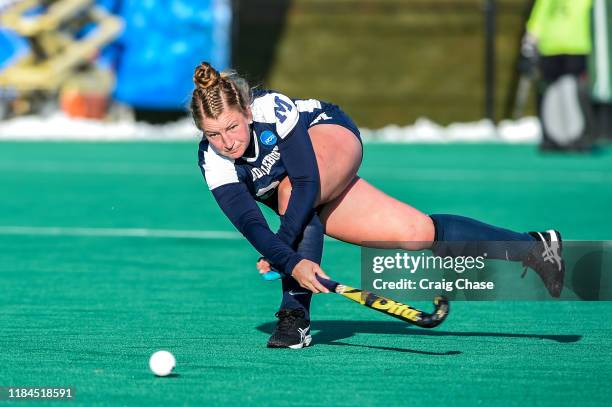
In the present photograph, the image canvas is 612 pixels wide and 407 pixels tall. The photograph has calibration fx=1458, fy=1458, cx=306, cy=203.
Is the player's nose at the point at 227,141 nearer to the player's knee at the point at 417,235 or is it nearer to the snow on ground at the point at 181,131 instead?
the player's knee at the point at 417,235

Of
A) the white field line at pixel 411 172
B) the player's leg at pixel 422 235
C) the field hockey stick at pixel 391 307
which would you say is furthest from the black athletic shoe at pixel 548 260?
the white field line at pixel 411 172

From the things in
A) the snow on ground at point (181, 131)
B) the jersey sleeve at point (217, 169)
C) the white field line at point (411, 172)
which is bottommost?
the snow on ground at point (181, 131)

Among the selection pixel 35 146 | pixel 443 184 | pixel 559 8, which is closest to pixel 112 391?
pixel 443 184

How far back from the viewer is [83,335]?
5578mm

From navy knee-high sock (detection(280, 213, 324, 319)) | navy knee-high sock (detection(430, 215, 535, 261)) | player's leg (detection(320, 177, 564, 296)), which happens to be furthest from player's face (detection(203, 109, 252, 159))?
navy knee-high sock (detection(430, 215, 535, 261))

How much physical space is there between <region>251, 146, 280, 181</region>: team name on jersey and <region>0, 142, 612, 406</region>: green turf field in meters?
0.63

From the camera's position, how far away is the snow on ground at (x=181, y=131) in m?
18.8

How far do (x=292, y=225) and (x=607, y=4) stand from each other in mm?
13028

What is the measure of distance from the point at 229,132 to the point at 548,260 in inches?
57.5

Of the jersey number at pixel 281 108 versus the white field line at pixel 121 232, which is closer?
the jersey number at pixel 281 108

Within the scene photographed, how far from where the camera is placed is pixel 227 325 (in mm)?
5875

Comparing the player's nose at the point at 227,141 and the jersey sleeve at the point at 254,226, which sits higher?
the player's nose at the point at 227,141

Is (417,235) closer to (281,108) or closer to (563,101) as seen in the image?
(281,108)

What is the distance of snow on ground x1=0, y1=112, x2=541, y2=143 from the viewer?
18.8 meters
